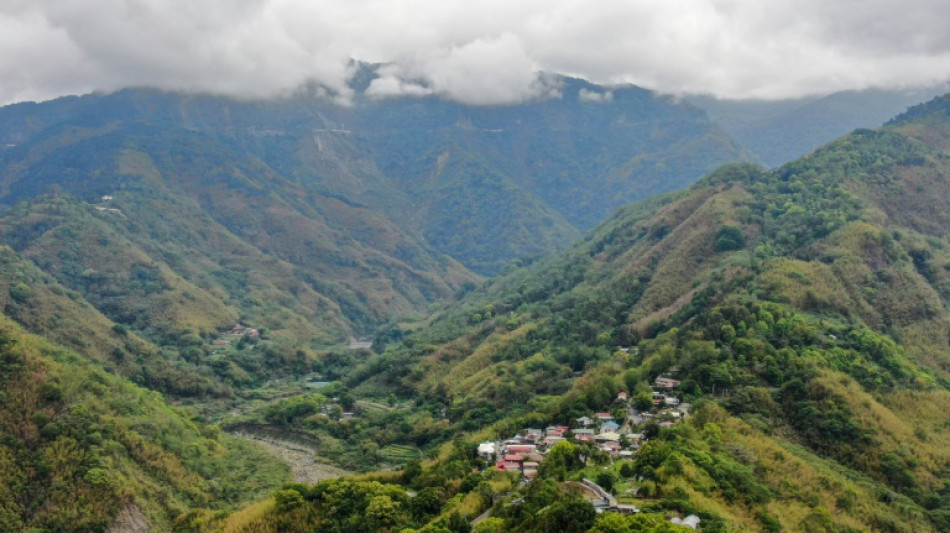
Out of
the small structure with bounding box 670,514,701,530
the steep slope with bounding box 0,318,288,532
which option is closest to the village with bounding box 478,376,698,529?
the small structure with bounding box 670,514,701,530

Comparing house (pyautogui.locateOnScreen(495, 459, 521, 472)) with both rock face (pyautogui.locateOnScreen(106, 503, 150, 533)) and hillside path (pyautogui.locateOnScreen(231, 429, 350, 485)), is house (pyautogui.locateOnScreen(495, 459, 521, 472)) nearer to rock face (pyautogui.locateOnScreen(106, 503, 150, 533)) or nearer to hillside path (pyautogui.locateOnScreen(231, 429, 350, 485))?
hillside path (pyautogui.locateOnScreen(231, 429, 350, 485))

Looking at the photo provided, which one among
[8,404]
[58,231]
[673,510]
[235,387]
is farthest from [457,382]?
[58,231]

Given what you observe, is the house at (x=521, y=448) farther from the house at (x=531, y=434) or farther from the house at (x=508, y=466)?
the house at (x=508, y=466)

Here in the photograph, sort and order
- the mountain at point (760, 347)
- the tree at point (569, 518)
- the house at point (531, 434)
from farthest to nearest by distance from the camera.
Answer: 1. the house at point (531, 434)
2. the mountain at point (760, 347)
3. the tree at point (569, 518)

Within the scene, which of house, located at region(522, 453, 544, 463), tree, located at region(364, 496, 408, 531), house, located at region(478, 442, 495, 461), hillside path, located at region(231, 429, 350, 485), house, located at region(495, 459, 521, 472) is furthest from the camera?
hillside path, located at region(231, 429, 350, 485)

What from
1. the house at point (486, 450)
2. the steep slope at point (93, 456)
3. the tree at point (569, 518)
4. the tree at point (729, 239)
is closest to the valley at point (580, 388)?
the tree at point (569, 518)

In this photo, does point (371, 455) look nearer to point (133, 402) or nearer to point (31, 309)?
point (133, 402)
